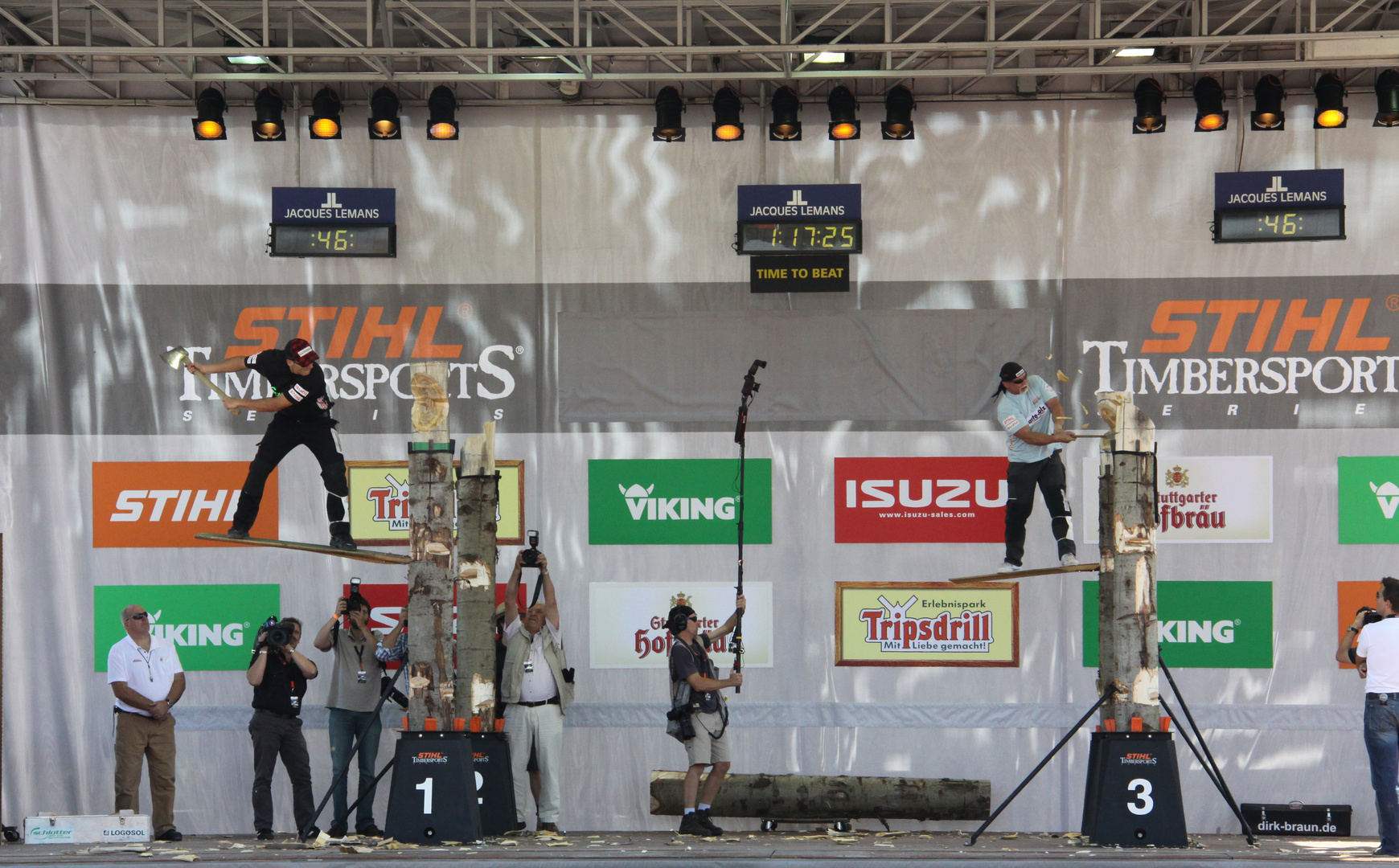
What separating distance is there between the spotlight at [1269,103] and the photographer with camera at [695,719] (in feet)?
18.4

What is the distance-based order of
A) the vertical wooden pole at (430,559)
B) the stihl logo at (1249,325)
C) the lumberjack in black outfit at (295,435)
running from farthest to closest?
the stihl logo at (1249,325) → the lumberjack in black outfit at (295,435) → the vertical wooden pole at (430,559)

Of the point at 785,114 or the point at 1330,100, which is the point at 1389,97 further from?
the point at 785,114

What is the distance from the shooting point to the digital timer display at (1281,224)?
33.5 feet

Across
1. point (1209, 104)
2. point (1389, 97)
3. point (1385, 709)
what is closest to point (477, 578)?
point (1385, 709)

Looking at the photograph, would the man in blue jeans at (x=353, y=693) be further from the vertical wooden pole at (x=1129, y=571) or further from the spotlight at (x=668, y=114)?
the vertical wooden pole at (x=1129, y=571)

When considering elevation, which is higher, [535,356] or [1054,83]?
[1054,83]

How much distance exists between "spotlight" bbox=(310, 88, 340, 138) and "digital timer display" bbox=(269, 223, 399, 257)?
0.70 metres

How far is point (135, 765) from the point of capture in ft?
31.3

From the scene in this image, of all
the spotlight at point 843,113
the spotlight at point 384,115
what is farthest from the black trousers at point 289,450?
the spotlight at point 843,113

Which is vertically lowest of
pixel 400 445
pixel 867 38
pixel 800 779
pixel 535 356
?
pixel 800 779

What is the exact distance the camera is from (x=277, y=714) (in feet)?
31.6

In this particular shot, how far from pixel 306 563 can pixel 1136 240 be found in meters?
6.84

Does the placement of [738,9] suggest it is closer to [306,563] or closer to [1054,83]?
[1054,83]

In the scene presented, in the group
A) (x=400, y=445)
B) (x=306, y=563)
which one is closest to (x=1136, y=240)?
(x=400, y=445)
